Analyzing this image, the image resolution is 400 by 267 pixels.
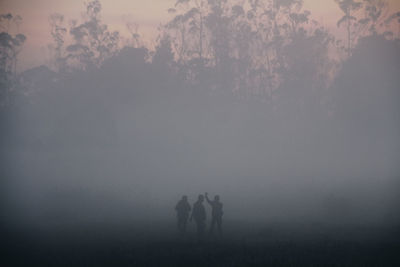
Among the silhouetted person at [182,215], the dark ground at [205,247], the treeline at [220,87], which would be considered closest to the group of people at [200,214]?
the silhouetted person at [182,215]

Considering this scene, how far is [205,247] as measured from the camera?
18.0 metres

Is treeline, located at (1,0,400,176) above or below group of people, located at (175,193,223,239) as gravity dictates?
above

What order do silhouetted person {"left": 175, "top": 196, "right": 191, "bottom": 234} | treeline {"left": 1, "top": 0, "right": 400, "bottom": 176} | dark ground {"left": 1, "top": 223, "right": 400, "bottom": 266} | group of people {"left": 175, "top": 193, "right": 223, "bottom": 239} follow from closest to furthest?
dark ground {"left": 1, "top": 223, "right": 400, "bottom": 266}
group of people {"left": 175, "top": 193, "right": 223, "bottom": 239}
silhouetted person {"left": 175, "top": 196, "right": 191, "bottom": 234}
treeline {"left": 1, "top": 0, "right": 400, "bottom": 176}

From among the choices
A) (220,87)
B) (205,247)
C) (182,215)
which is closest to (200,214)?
(182,215)

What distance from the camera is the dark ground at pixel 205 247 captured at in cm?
1538

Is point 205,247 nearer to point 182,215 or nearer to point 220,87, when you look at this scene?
point 182,215

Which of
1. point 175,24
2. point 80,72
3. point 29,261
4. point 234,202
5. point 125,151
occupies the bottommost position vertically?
point 29,261

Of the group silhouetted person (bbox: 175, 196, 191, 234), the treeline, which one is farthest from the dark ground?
the treeline

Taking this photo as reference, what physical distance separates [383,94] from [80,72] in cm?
4033

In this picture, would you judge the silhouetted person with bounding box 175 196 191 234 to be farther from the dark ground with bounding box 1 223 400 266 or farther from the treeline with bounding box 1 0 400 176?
the treeline with bounding box 1 0 400 176

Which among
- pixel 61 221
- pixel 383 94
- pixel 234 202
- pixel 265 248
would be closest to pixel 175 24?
pixel 383 94

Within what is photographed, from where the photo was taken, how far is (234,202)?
3469cm

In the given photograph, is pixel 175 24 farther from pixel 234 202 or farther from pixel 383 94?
pixel 234 202

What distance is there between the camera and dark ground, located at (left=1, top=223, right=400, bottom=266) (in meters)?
15.4
